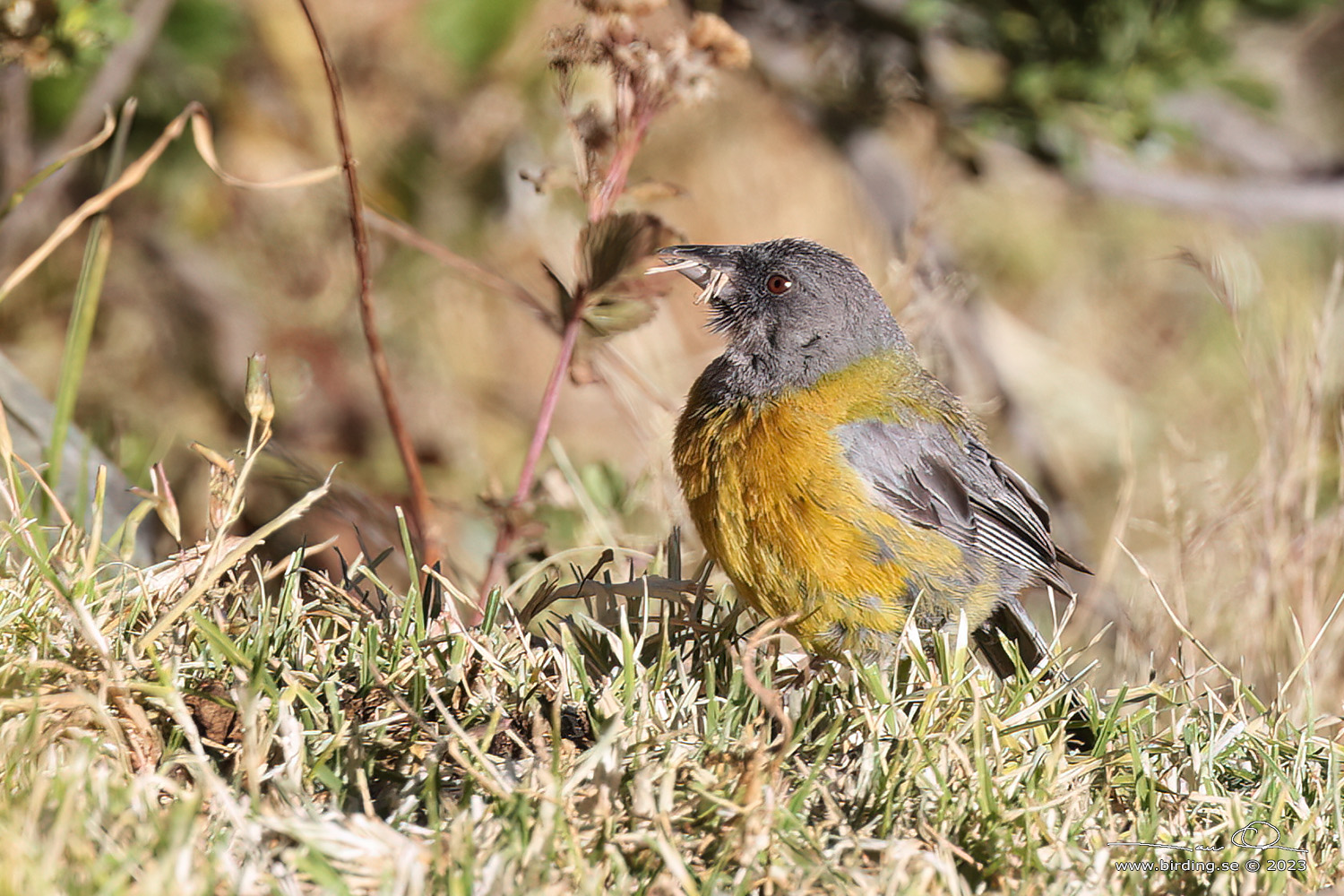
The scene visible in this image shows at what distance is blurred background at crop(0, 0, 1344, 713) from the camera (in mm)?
3451

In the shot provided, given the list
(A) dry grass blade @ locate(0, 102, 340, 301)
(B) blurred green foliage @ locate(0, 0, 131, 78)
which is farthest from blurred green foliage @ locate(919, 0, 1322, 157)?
(B) blurred green foliage @ locate(0, 0, 131, 78)

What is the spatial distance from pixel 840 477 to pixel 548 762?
1255 mm

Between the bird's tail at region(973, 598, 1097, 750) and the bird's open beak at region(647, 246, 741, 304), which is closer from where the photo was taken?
the bird's tail at region(973, 598, 1097, 750)

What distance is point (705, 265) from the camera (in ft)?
11.0

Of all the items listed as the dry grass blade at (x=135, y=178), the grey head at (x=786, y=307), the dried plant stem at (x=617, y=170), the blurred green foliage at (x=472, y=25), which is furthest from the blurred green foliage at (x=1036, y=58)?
the dry grass blade at (x=135, y=178)

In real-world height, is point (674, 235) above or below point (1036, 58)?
below

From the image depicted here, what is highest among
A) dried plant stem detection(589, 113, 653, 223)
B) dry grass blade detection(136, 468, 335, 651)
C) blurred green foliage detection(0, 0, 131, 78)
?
blurred green foliage detection(0, 0, 131, 78)

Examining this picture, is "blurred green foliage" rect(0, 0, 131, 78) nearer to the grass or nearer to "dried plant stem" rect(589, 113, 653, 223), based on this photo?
the grass

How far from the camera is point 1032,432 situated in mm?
5039

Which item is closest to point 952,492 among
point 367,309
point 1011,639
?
point 1011,639

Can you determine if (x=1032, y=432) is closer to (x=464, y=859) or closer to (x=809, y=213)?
(x=809, y=213)

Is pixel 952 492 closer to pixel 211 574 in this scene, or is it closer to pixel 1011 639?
pixel 1011 639

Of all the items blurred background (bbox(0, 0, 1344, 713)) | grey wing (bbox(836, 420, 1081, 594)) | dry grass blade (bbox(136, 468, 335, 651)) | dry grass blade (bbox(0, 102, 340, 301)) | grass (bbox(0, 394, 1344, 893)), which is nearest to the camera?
grass (bbox(0, 394, 1344, 893))

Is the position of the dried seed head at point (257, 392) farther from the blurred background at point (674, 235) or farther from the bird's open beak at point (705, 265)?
the bird's open beak at point (705, 265)
